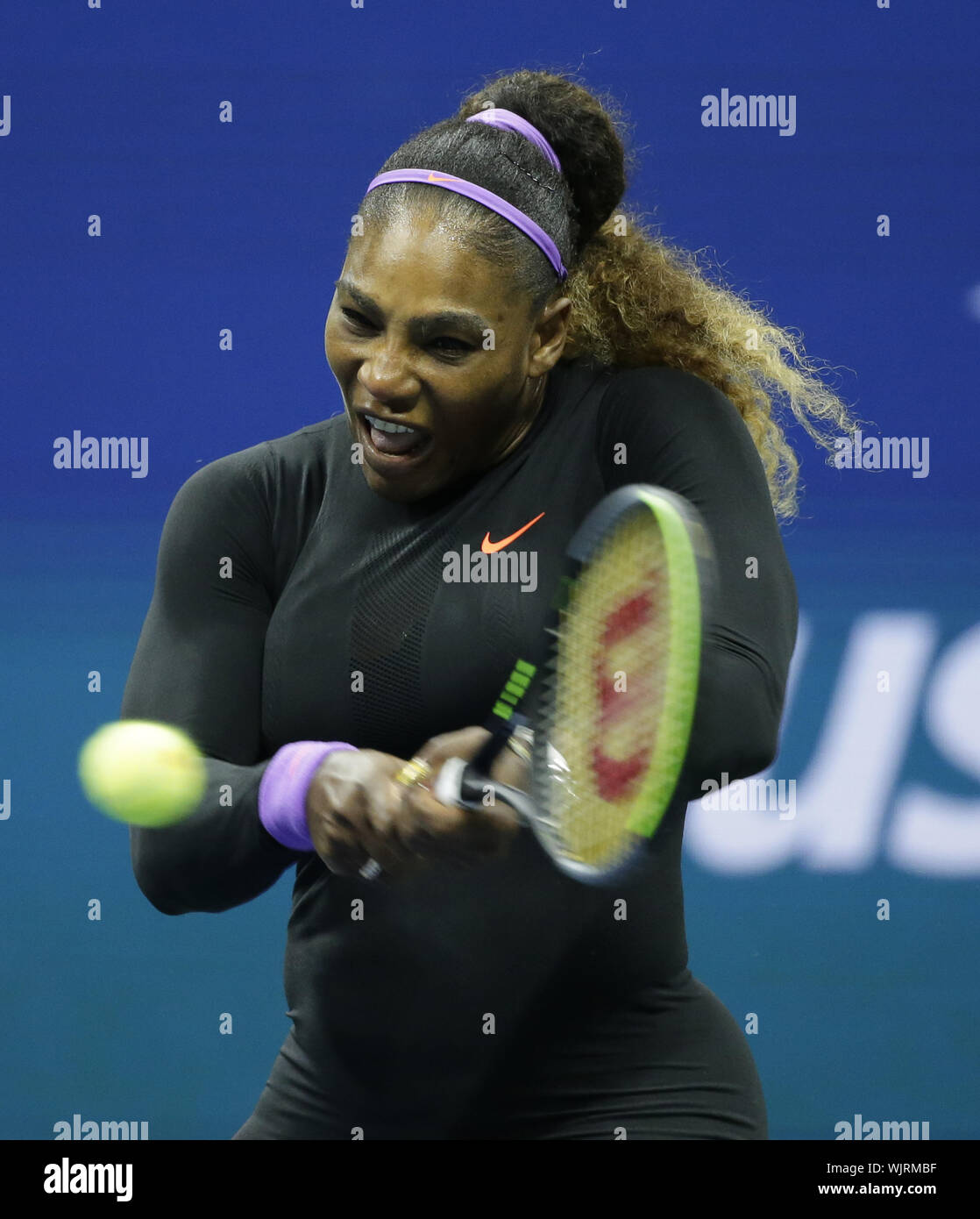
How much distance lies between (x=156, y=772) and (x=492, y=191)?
0.43m

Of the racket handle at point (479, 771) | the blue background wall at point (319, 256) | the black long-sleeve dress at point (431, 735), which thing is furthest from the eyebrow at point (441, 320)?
the blue background wall at point (319, 256)

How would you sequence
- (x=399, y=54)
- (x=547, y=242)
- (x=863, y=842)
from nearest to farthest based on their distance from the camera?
(x=547, y=242) < (x=863, y=842) < (x=399, y=54)

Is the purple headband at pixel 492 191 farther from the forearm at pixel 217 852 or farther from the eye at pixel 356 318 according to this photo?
the forearm at pixel 217 852

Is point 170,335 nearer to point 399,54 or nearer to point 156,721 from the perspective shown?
point 399,54

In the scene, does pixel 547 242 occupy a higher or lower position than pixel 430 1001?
higher

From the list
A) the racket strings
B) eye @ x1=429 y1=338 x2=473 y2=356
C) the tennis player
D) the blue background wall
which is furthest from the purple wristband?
the blue background wall

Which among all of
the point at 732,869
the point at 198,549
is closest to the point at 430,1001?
the point at 198,549

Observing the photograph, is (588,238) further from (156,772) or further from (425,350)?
(156,772)

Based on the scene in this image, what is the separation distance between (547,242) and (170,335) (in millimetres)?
1543

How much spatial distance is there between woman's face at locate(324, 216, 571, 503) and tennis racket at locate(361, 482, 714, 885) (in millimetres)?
123

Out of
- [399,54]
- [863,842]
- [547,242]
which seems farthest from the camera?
[399,54]

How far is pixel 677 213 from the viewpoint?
2.41 m

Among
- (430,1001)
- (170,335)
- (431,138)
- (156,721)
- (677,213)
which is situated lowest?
(430,1001)

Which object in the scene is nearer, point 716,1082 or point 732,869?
point 716,1082
